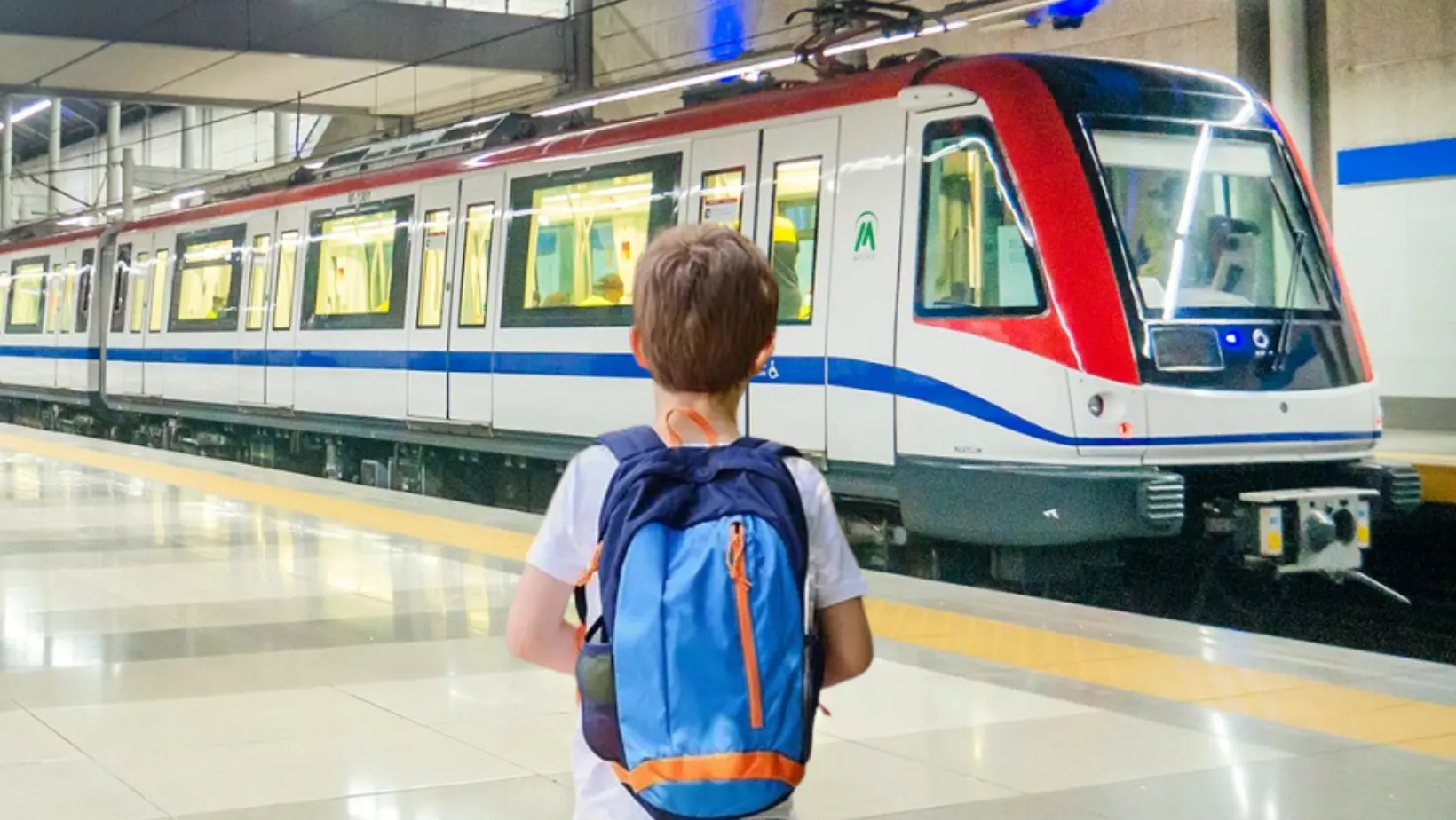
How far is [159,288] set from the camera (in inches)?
802

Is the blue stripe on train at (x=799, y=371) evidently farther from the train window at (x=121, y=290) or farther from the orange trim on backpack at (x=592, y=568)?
the orange trim on backpack at (x=592, y=568)

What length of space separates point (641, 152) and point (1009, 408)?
3.76 metres

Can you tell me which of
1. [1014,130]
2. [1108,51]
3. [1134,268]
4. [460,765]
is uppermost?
[1108,51]

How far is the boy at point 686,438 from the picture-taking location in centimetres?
244

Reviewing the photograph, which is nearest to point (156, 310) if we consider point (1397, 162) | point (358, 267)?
point (358, 267)

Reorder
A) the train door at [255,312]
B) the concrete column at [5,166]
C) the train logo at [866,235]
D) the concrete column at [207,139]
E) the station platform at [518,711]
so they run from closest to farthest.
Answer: the station platform at [518,711] → the train logo at [866,235] → the train door at [255,312] → the concrete column at [5,166] → the concrete column at [207,139]

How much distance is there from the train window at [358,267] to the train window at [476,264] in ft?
3.33

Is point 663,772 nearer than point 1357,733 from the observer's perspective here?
Yes

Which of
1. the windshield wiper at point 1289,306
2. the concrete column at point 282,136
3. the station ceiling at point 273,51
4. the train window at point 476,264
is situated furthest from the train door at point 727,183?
the concrete column at point 282,136

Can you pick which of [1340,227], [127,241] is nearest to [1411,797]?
[1340,227]

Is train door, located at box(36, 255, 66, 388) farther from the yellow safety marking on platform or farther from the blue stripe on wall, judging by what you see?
the blue stripe on wall

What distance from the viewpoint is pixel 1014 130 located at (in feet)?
29.3

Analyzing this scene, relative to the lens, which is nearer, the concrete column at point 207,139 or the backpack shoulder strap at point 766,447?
the backpack shoulder strap at point 766,447

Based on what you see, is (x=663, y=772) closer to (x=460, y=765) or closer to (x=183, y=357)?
(x=460, y=765)
